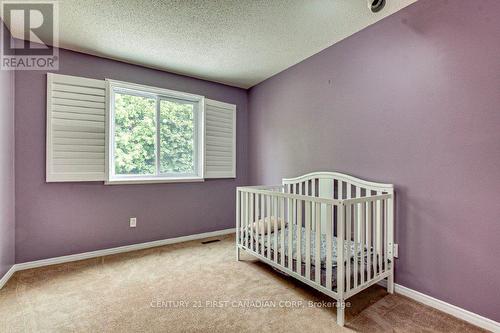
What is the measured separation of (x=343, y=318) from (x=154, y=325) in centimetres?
121

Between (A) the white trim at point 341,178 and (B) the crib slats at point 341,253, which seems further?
(A) the white trim at point 341,178

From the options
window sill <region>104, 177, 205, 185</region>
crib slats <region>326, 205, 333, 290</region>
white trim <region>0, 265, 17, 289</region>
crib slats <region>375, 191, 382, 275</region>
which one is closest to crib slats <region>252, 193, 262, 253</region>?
crib slats <region>326, 205, 333, 290</region>

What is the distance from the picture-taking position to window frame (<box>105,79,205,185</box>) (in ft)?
8.99

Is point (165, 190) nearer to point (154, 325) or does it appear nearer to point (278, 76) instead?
point (154, 325)

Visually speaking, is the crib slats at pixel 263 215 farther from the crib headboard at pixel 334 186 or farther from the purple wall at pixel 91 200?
the purple wall at pixel 91 200

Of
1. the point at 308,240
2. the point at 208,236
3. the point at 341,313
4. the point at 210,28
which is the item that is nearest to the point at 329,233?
the point at 308,240

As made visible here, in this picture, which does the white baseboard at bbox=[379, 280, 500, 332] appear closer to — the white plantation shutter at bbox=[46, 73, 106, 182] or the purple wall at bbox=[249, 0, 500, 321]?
the purple wall at bbox=[249, 0, 500, 321]

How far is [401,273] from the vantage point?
75.1 inches

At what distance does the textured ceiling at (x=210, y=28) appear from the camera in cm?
188

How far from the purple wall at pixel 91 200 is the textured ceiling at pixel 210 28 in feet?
0.84

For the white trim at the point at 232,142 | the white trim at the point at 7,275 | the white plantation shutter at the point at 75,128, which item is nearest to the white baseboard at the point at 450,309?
the white trim at the point at 232,142

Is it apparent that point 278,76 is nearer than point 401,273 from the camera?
No

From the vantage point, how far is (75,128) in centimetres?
254

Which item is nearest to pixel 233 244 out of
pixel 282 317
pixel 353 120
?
pixel 282 317
